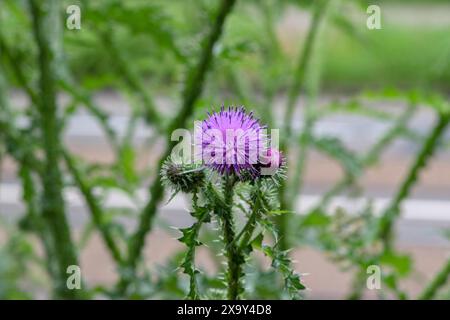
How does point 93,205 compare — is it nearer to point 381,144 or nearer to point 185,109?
point 185,109

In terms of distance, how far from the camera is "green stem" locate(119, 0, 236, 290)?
2.45 feet

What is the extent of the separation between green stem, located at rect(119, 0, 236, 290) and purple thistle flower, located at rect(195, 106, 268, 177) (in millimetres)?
261

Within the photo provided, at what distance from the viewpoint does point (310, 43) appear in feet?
3.56

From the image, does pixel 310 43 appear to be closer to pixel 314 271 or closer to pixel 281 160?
pixel 281 160

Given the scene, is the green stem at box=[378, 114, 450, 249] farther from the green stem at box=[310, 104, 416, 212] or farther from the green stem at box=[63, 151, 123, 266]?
the green stem at box=[63, 151, 123, 266]

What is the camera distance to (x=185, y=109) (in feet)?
2.61

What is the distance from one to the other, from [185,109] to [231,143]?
0.32 meters

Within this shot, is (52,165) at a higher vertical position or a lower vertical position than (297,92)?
lower

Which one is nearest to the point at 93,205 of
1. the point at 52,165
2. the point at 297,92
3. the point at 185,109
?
the point at 52,165

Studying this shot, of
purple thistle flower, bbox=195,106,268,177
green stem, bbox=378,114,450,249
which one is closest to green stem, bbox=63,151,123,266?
green stem, bbox=378,114,450,249

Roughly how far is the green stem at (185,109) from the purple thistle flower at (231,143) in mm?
261

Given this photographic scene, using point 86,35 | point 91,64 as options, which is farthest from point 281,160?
point 91,64

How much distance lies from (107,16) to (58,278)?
31 cm

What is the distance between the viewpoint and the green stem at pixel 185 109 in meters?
0.75
